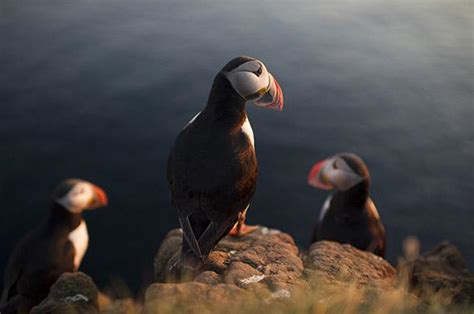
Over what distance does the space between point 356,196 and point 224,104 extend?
2.37 metres

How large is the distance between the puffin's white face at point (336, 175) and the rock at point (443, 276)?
1187 millimetres

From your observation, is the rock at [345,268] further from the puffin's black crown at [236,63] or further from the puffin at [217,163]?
the puffin's black crown at [236,63]

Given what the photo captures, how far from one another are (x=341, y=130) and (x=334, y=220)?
553 centimetres

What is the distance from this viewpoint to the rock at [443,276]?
5020 mm

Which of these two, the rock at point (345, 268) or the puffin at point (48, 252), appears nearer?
the rock at point (345, 268)

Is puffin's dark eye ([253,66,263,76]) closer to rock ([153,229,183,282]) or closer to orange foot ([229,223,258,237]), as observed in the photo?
orange foot ([229,223,258,237])

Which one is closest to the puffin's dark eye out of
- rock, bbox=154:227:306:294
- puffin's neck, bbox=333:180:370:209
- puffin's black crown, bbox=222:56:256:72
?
puffin's black crown, bbox=222:56:256:72

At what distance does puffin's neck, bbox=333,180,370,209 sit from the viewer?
224 inches

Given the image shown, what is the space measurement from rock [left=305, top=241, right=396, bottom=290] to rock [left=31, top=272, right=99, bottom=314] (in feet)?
6.43

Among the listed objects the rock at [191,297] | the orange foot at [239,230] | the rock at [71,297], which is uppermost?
the rock at [191,297]

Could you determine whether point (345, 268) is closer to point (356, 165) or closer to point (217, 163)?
point (217, 163)

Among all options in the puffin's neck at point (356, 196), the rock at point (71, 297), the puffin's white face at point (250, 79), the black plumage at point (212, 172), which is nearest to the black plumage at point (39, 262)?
the rock at point (71, 297)

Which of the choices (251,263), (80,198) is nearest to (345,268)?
(251,263)

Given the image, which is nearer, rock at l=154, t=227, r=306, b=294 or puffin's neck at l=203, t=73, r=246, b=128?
rock at l=154, t=227, r=306, b=294
